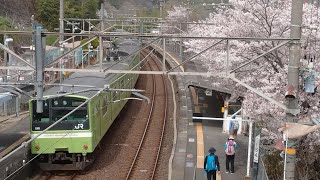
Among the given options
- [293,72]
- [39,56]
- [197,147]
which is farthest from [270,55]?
[39,56]

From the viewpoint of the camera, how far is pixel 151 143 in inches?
692

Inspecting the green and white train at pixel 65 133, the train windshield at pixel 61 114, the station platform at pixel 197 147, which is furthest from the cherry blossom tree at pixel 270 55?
the train windshield at pixel 61 114

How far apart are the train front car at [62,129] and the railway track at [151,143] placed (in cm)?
169

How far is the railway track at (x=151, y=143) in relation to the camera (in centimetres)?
1411

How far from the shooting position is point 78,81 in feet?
51.4

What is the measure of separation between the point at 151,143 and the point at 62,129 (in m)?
5.25

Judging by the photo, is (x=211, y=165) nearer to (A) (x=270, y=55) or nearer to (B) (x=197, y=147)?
(A) (x=270, y=55)

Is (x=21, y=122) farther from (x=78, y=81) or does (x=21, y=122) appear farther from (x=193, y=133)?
(x=193, y=133)

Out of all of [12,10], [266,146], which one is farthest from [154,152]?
[12,10]

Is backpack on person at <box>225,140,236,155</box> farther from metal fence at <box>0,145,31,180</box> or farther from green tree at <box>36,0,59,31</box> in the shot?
green tree at <box>36,0,59,31</box>

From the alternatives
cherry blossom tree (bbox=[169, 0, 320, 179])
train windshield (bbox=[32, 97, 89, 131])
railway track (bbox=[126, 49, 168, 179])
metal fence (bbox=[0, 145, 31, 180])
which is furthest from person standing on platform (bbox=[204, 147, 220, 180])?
metal fence (bbox=[0, 145, 31, 180])

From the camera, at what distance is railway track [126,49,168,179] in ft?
46.3

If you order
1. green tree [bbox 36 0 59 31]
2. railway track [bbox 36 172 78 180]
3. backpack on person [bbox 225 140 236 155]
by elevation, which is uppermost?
green tree [bbox 36 0 59 31]

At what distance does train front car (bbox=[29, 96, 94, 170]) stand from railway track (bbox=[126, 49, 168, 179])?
169 cm
